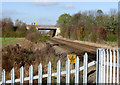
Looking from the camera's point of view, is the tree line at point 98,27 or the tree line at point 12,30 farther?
Result: the tree line at point 12,30

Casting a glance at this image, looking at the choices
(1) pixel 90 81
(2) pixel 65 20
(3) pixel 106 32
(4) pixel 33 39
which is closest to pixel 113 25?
(3) pixel 106 32

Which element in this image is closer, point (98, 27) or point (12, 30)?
point (98, 27)

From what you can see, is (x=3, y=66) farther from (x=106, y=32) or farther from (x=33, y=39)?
(x=106, y=32)

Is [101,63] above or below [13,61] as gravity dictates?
above

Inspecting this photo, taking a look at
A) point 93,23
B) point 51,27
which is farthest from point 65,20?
point 93,23

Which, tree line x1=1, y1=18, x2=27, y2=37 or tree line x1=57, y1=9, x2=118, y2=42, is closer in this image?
tree line x1=57, y1=9, x2=118, y2=42

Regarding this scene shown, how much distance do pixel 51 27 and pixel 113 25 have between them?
163ft

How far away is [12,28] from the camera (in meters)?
41.8

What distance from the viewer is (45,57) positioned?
9.39 m

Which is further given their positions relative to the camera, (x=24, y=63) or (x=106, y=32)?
(x=106, y=32)

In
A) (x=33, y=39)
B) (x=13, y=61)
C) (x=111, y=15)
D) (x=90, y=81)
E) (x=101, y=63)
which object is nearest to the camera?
(x=101, y=63)

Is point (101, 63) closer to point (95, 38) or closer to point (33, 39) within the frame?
point (33, 39)

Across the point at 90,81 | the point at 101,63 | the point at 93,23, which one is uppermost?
the point at 93,23

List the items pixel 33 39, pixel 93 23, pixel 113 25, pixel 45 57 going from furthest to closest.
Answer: pixel 93 23 → pixel 113 25 → pixel 33 39 → pixel 45 57
